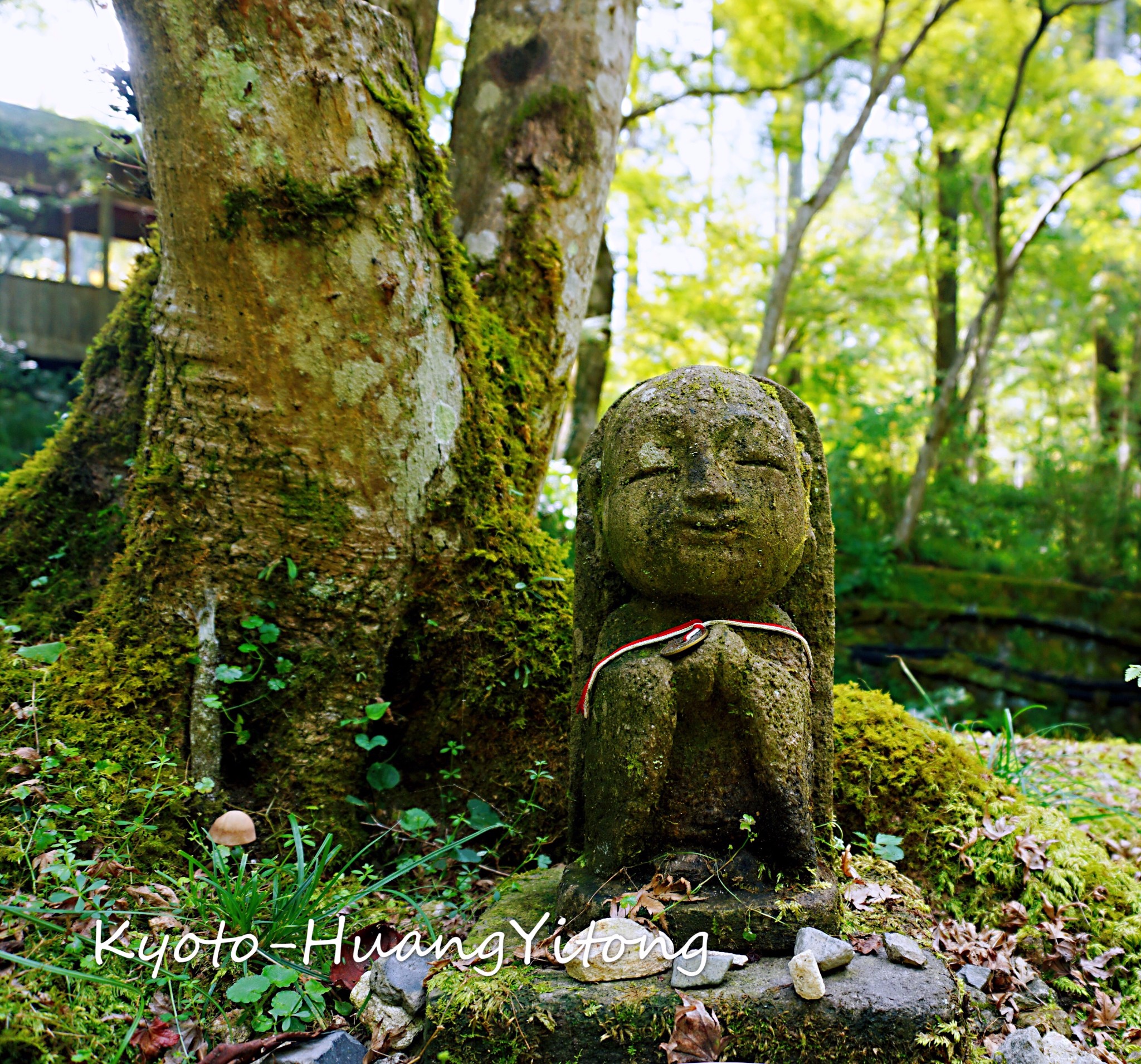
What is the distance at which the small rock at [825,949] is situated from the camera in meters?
2.04

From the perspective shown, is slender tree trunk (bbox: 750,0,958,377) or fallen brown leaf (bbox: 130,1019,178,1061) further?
slender tree trunk (bbox: 750,0,958,377)

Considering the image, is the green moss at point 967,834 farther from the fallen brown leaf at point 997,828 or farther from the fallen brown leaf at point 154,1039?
the fallen brown leaf at point 154,1039

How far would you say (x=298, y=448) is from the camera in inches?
117

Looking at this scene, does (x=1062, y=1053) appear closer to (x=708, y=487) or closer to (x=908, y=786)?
(x=908, y=786)

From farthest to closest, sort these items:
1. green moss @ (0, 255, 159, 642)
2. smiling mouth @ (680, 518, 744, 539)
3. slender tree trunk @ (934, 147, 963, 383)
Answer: slender tree trunk @ (934, 147, 963, 383) → green moss @ (0, 255, 159, 642) → smiling mouth @ (680, 518, 744, 539)

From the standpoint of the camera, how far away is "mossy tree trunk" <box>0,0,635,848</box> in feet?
9.28

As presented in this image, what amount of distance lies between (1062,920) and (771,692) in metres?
1.58

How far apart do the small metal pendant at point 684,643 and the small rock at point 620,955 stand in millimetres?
720

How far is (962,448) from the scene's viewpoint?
10320mm

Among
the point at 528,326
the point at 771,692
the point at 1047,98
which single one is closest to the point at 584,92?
the point at 528,326

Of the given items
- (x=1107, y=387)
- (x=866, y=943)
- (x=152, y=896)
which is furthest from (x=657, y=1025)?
(x=1107, y=387)

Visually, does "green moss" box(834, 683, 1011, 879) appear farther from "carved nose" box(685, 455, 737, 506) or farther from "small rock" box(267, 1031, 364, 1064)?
"small rock" box(267, 1031, 364, 1064)

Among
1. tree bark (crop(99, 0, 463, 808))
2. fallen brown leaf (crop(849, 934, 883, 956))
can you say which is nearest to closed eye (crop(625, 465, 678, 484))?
tree bark (crop(99, 0, 463, 808))

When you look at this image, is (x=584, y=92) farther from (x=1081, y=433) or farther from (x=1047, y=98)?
(x=1081, y=433)
